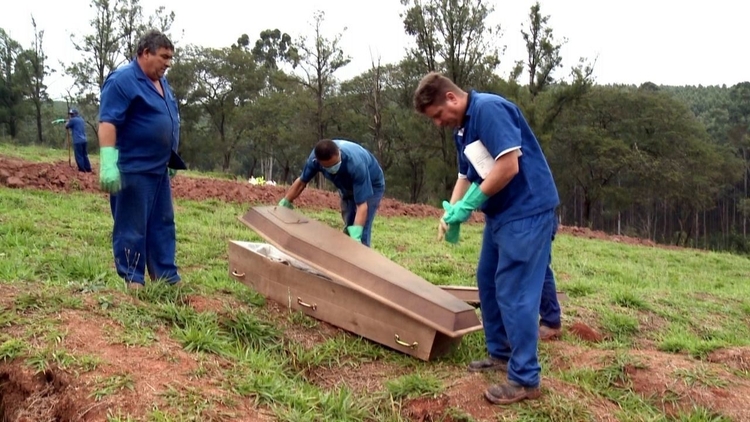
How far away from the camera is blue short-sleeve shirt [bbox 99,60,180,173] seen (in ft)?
13.2

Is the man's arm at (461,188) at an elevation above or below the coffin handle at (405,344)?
above

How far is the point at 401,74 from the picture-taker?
1305 inches

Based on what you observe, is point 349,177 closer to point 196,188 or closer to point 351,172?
point 351,172

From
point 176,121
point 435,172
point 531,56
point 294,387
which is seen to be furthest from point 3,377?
point 531,56

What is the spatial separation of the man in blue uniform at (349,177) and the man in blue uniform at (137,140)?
120 cm

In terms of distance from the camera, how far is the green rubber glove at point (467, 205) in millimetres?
3104

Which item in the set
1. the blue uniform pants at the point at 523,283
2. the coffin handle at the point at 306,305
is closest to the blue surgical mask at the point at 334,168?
the coffin handle at the point at 306,305

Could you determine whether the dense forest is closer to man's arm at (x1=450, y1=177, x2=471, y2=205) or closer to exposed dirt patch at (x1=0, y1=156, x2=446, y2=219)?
exposed dirt patch at (x1=0, y1=156, x2=446, y2=219)

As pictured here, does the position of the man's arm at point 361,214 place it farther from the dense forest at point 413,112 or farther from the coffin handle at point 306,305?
the dense forest at point 413,112

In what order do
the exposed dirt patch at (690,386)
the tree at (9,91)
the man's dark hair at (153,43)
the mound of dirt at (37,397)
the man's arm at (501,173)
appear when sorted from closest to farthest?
1. the mound of dirt at (37,397)
2. the man's arm at (501,173)
3. the exposed dirt patch at (690,386)
4. the man's dark hair at (153,43)
5. the tree at (9,91)

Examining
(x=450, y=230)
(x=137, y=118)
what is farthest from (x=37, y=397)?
(x=450, y=230)

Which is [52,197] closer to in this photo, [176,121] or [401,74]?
[176,121]

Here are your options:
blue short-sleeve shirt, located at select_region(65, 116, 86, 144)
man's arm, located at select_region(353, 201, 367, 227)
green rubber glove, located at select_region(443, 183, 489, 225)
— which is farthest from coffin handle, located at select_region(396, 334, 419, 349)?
blue short-sleeve shirt, located at select_region(65, 116, 86, 144)

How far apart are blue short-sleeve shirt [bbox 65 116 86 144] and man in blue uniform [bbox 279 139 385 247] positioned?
10481 millimetres
